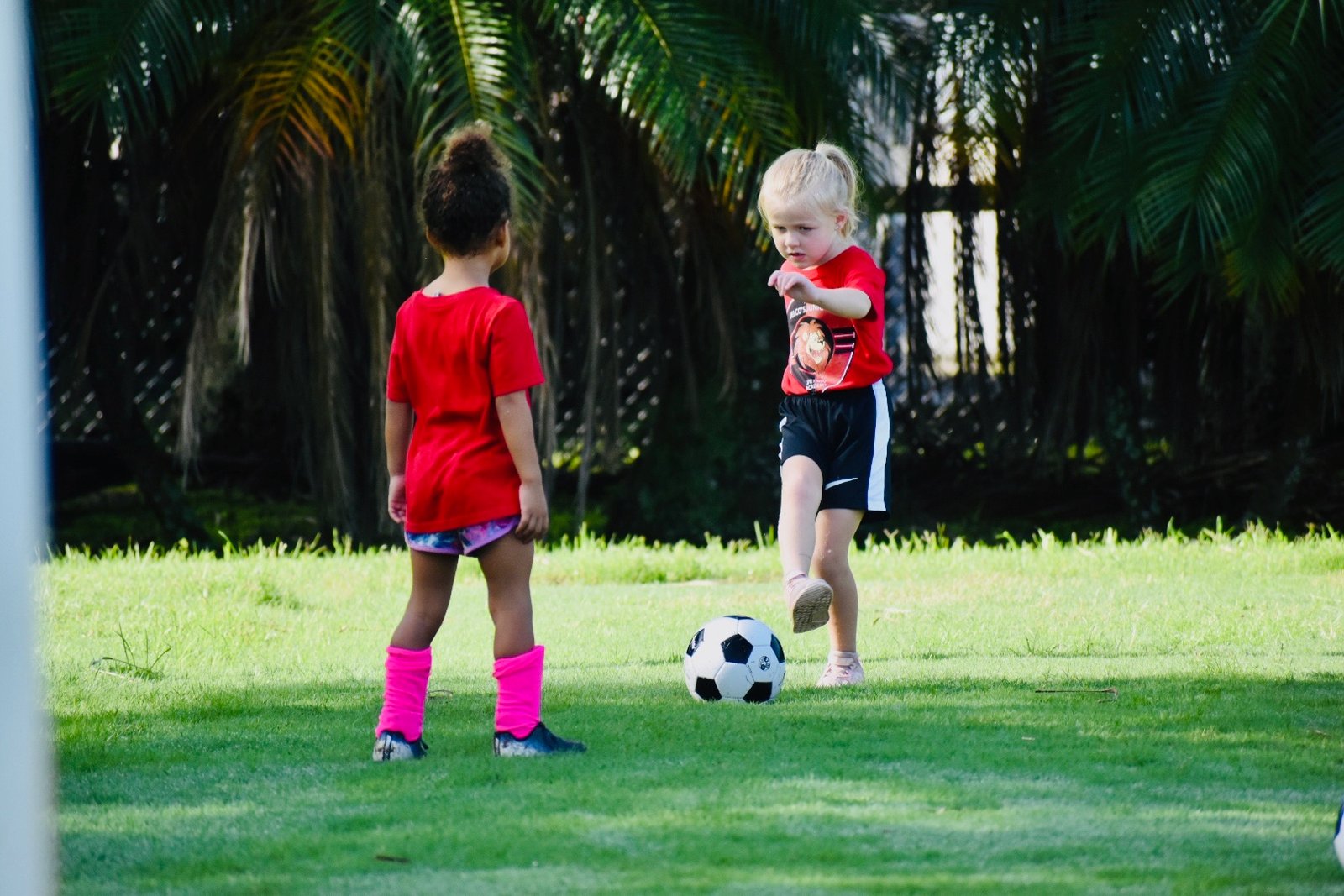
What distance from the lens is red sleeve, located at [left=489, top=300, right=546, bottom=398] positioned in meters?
3.60

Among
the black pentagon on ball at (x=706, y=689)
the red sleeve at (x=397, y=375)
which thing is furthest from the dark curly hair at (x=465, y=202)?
the black pentagon on ball at (x=706, y=689)

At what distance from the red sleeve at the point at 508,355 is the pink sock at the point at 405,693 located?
0.65 meters

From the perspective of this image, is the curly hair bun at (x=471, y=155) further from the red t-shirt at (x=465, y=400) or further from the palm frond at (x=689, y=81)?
the palm frond at (x=689, y=81)

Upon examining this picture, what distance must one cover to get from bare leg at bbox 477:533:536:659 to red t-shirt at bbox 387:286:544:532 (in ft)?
0.31

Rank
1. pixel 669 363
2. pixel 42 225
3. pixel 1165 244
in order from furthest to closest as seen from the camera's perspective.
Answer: pixel 669 363, pixel 42 225, pixel 1165 244

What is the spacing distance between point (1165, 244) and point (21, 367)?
7.78m

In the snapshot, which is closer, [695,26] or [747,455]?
[695,26]

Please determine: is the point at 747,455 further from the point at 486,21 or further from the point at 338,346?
the point at 486,21

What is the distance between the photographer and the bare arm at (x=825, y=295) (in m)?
4.34

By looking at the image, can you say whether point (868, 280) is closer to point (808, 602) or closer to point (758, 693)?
point (808, 602)

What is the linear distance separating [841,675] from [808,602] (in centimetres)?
46

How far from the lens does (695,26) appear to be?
8.08m

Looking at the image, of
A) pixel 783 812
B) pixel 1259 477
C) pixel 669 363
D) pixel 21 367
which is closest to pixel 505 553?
pixel 783 812

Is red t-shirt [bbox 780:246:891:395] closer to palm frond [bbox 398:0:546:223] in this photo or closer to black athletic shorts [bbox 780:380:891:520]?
black athletic shorts [bbox 780:380:891:520]
